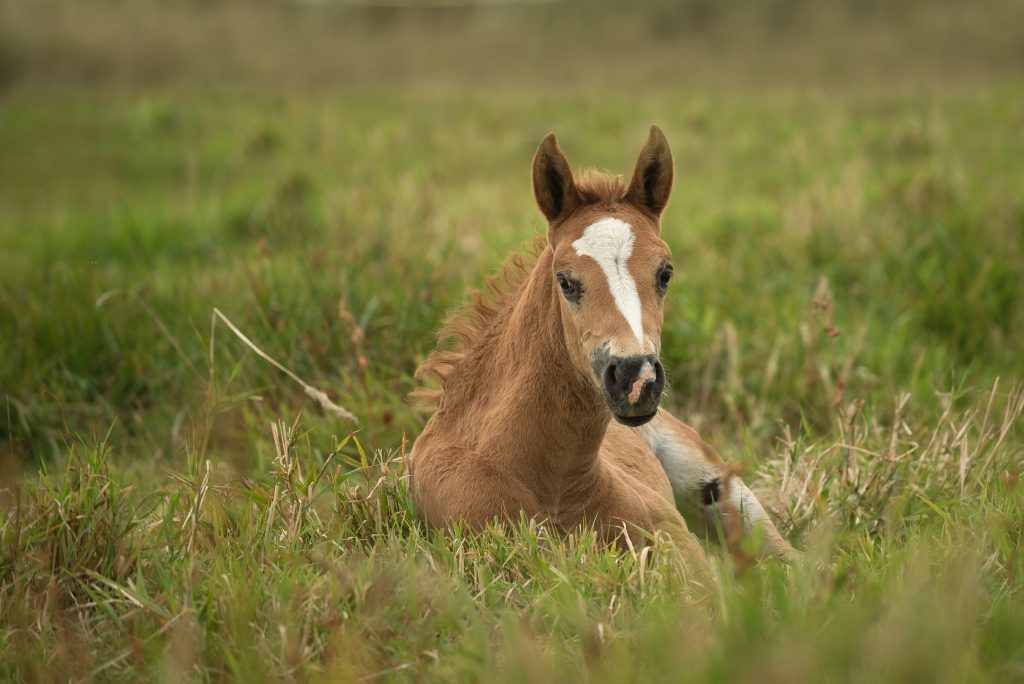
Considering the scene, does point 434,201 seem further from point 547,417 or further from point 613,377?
point 613,377

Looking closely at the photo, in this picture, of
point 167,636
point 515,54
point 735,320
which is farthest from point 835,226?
point 515,54

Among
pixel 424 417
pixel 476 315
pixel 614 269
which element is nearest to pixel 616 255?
pixel 614 269

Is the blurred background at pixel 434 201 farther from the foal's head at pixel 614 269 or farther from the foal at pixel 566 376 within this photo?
the foal's head at pixel 614 269

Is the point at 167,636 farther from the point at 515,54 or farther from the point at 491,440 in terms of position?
the point at 515,54

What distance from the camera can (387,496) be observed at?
401 centimetres

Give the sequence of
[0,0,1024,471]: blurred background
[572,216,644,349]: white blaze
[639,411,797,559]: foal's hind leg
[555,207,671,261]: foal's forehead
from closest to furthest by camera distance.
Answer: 1. [572,216,644,349]: white blaze
2. [555,207,671,261]: foal's forehead
3. [639,411,797,559]: foal's hind leg
4. [0,0,1024,471]: blurred background

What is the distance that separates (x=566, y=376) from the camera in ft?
12.7

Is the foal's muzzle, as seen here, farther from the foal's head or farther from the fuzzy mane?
the fuzzy mane

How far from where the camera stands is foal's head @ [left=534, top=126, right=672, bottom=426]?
11.0 feet

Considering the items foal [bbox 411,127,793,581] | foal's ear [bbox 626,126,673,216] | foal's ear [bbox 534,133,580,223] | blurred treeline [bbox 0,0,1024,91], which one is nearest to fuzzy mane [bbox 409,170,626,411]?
foal [bbox 411,127,793,581]

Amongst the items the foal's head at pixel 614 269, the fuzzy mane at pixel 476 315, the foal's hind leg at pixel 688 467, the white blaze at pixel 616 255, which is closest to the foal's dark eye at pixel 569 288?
the foal's head at pixel 614 269

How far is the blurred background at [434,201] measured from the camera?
18.9ft

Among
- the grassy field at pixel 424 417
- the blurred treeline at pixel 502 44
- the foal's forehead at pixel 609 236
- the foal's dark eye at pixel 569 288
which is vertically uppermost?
the blurred treeline at pixel 502 44

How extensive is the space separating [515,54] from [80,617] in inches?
779
